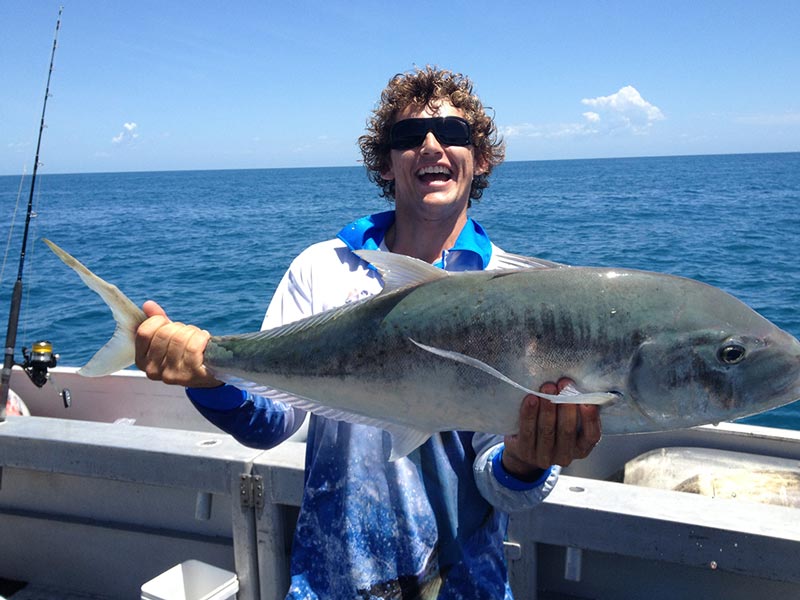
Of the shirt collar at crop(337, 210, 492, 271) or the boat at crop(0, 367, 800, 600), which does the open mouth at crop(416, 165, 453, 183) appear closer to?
the shirt collar at crop(337, 210, 492, 271)

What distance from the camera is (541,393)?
5.54 feet

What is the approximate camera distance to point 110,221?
139 feet

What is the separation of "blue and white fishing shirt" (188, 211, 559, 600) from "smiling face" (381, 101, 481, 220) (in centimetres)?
38

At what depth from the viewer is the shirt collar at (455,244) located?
8.20 ft

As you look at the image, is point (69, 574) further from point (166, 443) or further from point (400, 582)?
point (400, 582)

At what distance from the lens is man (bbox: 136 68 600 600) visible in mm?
2158

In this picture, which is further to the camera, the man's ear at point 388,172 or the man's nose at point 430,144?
the man's ear at point 388,172

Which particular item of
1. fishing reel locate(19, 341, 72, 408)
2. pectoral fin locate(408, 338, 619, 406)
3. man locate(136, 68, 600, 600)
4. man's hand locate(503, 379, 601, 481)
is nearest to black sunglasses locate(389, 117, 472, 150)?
man locate(136, 68, 600, 600)

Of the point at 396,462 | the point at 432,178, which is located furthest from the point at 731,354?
the point at 432,178

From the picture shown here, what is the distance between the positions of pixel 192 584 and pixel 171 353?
2.08 m

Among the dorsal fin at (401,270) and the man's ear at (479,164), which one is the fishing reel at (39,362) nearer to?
the man's ear at (479,164)

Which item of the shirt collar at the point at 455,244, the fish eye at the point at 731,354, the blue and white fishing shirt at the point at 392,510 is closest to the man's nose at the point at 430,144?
the shirt collar at the point at 455,244

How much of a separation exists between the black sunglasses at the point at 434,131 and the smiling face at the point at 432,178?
0.02m

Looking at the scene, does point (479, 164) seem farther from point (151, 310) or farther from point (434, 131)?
point (151, 310)
